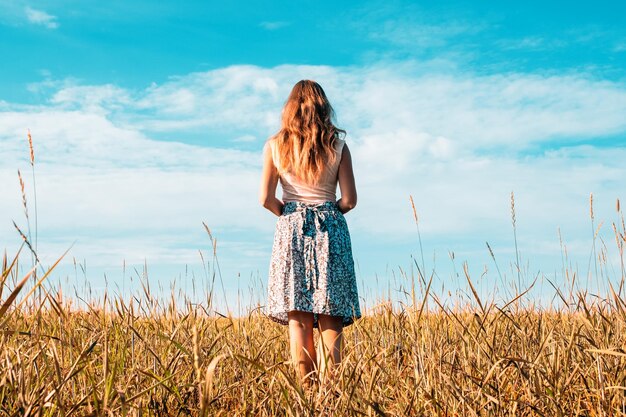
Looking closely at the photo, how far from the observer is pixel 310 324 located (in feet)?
13.1

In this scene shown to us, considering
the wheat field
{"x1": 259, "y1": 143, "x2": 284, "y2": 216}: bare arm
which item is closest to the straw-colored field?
the wheat field

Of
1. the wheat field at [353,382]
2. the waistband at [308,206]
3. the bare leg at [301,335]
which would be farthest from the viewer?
the waistband at [308,206]

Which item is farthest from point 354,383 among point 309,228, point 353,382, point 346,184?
point 346,184

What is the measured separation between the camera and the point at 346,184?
4.12m

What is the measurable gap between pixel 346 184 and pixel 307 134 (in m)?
0.43

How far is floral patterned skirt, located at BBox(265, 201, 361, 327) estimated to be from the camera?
155 inches

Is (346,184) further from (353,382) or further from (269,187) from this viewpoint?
(353,382)

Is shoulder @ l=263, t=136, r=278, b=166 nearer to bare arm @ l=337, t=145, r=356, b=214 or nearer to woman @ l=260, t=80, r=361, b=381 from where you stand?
woman @ l=260, t=80, r=361, b=381

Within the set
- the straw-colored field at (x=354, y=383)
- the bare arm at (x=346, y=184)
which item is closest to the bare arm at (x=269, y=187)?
the bare arm at (x=346, y=184)

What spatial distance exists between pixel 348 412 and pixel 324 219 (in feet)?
5.91

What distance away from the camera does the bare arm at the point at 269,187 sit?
4094 millimetres

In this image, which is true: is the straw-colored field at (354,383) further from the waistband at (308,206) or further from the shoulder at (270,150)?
the shoulder at (270,150)

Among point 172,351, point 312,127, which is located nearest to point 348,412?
point 172,351

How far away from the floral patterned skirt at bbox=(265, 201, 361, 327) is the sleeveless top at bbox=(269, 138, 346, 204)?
0.05 meters
